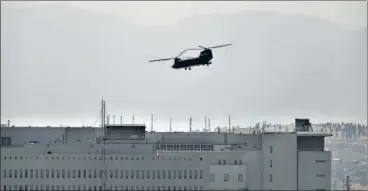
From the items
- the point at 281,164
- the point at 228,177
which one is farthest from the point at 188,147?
the point at 281,164

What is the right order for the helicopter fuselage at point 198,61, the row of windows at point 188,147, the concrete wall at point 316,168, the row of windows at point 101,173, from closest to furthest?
the helicopter fuselage at point 198,61, the row of windows at point 101,173, the concrete wall at point 316,168, the row of windows at point 188,147

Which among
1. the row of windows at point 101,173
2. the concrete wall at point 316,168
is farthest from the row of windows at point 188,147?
the concrete wall at point 316,168

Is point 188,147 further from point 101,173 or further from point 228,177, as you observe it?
point 101,173

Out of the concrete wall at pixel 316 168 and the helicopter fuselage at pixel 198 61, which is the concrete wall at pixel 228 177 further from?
the helicopter fuselage at pixel 198 61

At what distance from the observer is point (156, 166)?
392 feet

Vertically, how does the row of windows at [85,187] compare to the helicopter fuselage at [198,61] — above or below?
below

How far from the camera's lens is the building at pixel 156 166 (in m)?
118

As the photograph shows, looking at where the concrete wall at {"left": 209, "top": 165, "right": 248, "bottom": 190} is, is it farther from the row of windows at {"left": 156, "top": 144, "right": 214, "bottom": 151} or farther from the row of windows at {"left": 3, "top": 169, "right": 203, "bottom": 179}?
the row of windows at {"left": 156, "top": 144, "right": 214, "bottom": 151}

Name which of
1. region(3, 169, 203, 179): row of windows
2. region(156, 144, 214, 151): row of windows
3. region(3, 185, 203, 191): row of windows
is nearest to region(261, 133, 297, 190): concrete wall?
region(3, 169, 203, 179): row of windows

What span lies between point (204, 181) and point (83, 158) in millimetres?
12045

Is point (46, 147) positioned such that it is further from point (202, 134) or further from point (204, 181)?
point (202, 134)

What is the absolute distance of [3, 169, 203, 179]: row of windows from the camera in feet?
387

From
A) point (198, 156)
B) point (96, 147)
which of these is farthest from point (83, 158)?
point (198, 156)

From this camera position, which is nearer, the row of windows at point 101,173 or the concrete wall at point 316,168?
the row of windows at point 101,173
